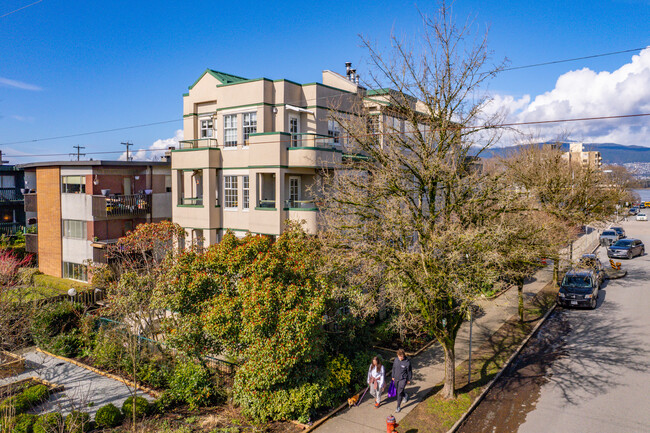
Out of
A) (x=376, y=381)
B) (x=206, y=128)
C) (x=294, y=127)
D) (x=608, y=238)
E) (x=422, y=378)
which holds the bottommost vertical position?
(x=422, y=378)

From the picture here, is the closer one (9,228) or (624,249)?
(624,249)

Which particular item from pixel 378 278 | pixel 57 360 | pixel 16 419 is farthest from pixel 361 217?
pixel 57 360

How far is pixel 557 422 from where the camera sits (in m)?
12.2

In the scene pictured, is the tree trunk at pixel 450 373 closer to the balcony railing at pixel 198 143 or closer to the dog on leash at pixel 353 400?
the dog on leash at pixel 353 400

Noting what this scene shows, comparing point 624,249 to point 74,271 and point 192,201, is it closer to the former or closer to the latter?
point 192,201

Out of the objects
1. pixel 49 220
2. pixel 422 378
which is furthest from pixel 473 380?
pixel 49 220

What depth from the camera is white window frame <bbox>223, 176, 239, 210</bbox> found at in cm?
2328

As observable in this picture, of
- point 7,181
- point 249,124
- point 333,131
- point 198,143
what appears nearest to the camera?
point 249,124

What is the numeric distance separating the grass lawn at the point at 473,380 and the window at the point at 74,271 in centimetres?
2557

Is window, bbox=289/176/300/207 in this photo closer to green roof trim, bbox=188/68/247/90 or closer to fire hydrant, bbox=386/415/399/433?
green roof trim, bbox=188/68/247/90

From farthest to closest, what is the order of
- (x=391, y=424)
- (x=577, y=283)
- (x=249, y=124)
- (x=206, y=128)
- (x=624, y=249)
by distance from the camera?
(x=624, y=249) < (x=206, y=128) < (x=577, y=283) < (x=249, y=124) < (x=391, y=424)

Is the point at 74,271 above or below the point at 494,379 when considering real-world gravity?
above

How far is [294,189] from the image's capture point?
2289 cm

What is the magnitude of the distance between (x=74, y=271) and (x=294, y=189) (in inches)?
731
